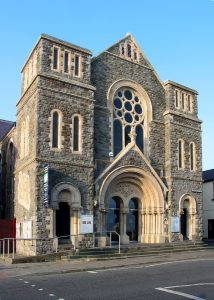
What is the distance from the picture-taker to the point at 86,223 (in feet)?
65.5

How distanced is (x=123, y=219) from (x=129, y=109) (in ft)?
22.6

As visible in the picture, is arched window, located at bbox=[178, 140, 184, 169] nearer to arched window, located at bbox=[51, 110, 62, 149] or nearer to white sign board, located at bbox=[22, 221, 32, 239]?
arched window, located at bbox=[51, 110, 62, 149]

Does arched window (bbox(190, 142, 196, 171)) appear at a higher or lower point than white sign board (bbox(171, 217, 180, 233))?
higher

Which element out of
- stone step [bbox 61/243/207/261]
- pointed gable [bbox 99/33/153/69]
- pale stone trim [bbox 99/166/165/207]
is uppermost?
pointed gable [bbox 99/33/153/69]

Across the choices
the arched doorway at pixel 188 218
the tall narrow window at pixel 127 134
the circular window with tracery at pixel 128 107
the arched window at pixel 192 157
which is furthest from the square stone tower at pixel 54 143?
the arched window at pixel 192 157

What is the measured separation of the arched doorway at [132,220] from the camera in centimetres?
2353

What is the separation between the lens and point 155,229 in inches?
922

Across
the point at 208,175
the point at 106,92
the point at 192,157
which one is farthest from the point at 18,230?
the point at 208,175

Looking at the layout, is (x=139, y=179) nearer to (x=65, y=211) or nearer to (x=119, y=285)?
(x=65, y=211)

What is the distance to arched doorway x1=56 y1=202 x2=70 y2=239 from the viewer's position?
65.0 ft

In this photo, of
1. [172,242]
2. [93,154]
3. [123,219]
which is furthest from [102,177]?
[172,242]

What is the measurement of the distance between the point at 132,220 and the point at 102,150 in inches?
194

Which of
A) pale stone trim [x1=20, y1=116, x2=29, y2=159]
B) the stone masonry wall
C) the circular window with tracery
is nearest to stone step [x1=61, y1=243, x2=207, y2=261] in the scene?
the stone masonry wall

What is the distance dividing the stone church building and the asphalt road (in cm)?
625
